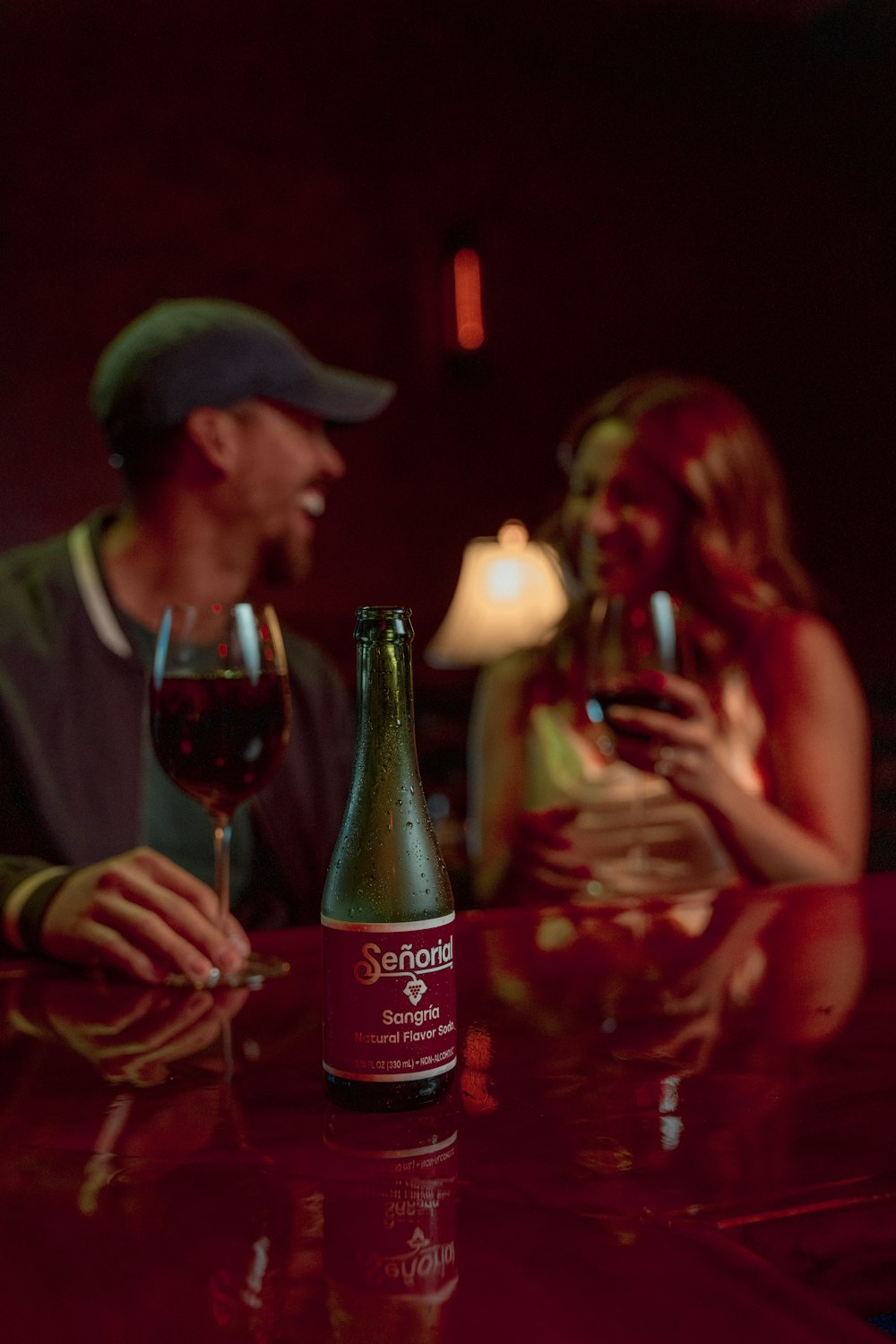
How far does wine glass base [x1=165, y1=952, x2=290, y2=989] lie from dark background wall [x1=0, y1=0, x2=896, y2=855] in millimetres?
3101

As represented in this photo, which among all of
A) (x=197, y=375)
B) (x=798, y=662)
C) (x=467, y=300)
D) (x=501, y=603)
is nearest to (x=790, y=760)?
(x=798, y=662)

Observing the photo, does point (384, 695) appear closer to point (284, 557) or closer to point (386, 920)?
point (386, 920)

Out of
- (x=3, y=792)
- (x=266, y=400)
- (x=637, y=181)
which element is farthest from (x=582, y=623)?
(x=637, y=181)

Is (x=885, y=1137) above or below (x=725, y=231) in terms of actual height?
below

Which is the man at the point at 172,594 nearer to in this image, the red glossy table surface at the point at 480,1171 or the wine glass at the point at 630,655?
the wine glass at the point at 630,655

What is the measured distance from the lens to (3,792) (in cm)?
166

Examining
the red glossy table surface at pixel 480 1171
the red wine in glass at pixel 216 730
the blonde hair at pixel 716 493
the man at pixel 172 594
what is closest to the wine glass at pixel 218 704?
the red wine in glass at pixel 216 730

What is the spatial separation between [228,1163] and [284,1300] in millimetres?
126

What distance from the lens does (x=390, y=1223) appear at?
18.3 inches

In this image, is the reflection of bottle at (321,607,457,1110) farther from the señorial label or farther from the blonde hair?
the blonde hair

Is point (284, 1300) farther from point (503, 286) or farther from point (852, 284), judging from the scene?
point (852, 284)

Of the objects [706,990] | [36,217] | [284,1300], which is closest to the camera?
[284,1300]

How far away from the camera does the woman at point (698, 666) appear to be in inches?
69.6

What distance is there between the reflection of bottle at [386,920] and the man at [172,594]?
3.31ft
